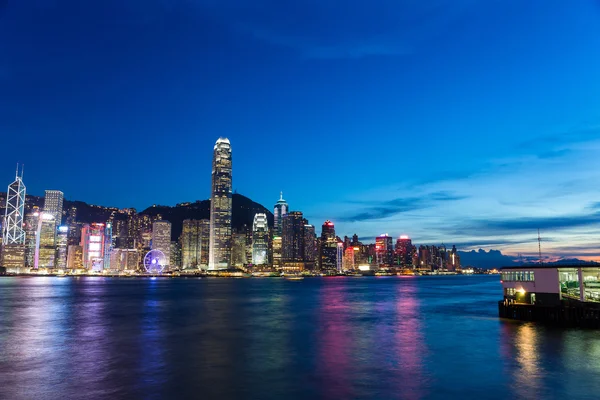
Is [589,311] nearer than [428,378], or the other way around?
[428,378]

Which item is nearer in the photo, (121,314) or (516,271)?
(516,271)

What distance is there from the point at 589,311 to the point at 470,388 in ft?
116

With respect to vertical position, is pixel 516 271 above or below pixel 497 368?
above

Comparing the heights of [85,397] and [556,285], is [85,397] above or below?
below

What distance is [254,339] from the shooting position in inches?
2073

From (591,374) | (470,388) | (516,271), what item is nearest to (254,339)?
(470,388)

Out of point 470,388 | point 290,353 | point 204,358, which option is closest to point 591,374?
point 470,388

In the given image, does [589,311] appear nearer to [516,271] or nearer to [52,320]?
[516,271]

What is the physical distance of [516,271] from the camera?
2657 inches

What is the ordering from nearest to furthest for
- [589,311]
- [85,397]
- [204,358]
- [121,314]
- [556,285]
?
[85,397], [204,358], [589,311], [556,285], [121,314]

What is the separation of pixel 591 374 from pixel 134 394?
31761 mm

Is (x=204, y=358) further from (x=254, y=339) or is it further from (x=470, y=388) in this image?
(x=470, y=388)

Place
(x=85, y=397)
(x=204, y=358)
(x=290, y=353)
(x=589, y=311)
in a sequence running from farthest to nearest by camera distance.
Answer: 1. (x=589, y=311)
2. (x=290, y=353)
3. (x=204, y=358)
4. (x=85, y=397)

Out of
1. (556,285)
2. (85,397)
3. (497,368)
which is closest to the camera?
(85,397)
